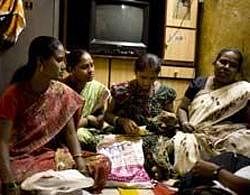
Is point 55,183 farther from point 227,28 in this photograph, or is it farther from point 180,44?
point 180,44

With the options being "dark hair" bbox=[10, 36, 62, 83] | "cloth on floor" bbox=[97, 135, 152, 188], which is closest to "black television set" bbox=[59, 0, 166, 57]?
"cloth on floor" bbox=[97, 135, 152, 188]

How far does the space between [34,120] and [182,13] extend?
3054 millimetres

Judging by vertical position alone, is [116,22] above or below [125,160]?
above

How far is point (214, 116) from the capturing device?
352 cm

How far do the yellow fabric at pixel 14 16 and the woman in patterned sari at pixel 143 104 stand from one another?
0.97 metres

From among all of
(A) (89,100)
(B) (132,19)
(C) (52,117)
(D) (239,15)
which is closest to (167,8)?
(B) (132,19)

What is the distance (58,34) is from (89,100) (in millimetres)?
1478

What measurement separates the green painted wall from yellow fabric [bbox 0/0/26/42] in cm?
160

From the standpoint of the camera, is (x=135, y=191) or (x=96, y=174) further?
(x=135, y=191)

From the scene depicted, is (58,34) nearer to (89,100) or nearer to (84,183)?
(89,100)

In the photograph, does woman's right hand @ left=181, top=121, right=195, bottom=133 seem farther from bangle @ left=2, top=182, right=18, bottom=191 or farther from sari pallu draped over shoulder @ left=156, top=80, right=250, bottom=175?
bangle @ left=2, top=182, right=18, bottom=191

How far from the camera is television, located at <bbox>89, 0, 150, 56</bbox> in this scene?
16.2 ft

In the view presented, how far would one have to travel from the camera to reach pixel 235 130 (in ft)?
11.0

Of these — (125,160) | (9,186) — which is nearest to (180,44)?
(125,160)
